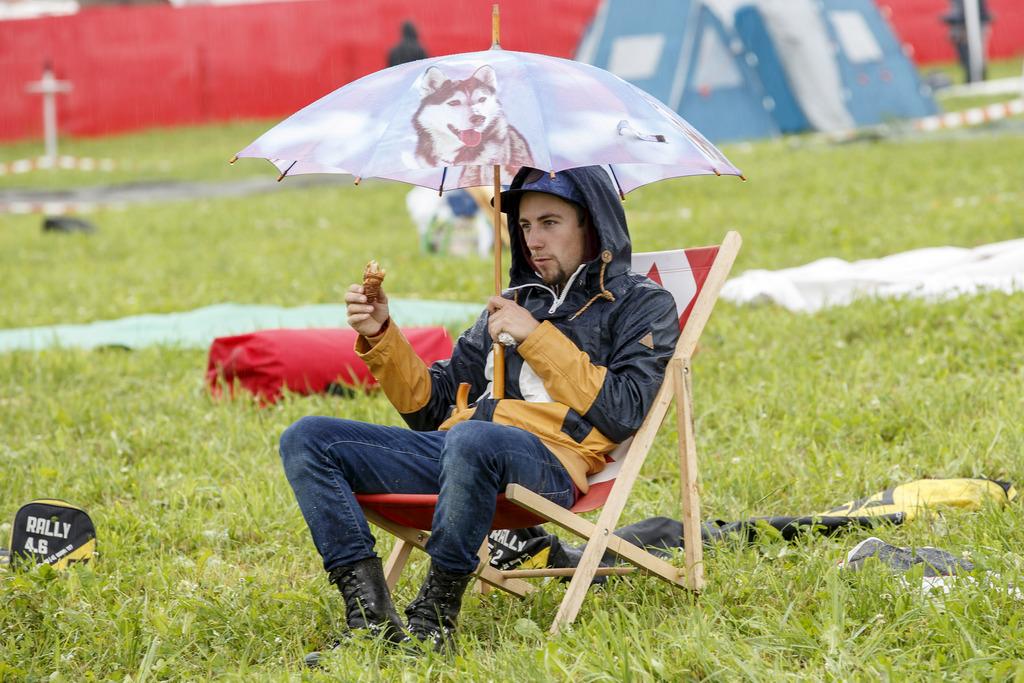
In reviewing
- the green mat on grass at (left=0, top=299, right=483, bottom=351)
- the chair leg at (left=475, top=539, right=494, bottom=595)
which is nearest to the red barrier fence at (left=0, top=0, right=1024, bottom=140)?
the green mat on grass at (left=0, top=299, right=483, bottom=351)

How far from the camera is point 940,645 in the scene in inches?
117

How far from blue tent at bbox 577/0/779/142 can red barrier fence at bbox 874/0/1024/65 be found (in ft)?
35.6

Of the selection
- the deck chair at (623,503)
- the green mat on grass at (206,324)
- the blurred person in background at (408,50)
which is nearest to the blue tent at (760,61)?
the blurred person in background at (408,50)

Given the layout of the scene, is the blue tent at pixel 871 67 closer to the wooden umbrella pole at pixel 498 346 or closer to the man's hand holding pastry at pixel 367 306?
the wooden umbrella pole at pixel 498 346

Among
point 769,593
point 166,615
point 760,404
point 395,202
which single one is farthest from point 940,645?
point 395,202

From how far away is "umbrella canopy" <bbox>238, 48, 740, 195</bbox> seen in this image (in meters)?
3.23

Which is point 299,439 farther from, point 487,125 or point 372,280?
point 487,125

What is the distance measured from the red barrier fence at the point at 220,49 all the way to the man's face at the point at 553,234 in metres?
22.2

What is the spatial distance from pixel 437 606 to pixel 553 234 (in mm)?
1063

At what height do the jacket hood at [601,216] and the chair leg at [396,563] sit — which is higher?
the jacket hood at [601,216]

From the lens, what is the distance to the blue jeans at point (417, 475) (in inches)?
128

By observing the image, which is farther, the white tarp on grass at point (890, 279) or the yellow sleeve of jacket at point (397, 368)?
the white tarp on grass at point (890, 279)

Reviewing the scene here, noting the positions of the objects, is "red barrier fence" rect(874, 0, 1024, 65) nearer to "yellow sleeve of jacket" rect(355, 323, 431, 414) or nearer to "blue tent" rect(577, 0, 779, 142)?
"blue tent" rect(577, 0, 779, 142)

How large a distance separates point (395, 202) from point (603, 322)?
36.2 feet
